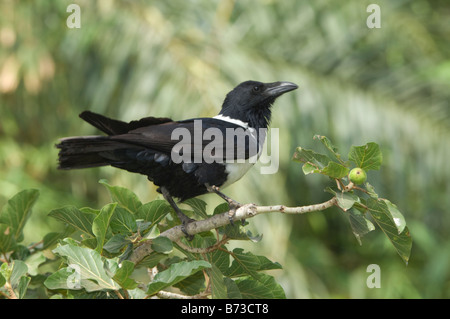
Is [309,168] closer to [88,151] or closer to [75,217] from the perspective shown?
[75,217]

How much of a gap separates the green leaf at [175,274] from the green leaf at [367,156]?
25.2 inches

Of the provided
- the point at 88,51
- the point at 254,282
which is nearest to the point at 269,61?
the point at 88,51

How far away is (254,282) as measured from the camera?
2.31 metres

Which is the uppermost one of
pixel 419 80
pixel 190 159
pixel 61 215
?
pixel 419 80

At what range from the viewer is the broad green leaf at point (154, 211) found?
7.61 feet

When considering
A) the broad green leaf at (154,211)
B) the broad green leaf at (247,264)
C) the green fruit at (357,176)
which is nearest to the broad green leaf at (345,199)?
the green fruit at (357,176)

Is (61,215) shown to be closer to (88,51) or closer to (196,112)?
(196,112)

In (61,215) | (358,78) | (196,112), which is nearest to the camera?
(61,215)

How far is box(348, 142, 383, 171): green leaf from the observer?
2.07m

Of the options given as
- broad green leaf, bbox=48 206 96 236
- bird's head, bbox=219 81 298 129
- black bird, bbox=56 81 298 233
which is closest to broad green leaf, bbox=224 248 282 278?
black bird, bbox=56 81 298 233

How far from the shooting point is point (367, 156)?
2.09 m

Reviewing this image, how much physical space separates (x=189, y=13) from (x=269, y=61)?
2.95ft

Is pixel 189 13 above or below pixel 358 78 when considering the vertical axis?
above

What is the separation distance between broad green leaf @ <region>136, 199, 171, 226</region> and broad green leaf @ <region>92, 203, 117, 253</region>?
20 cm
